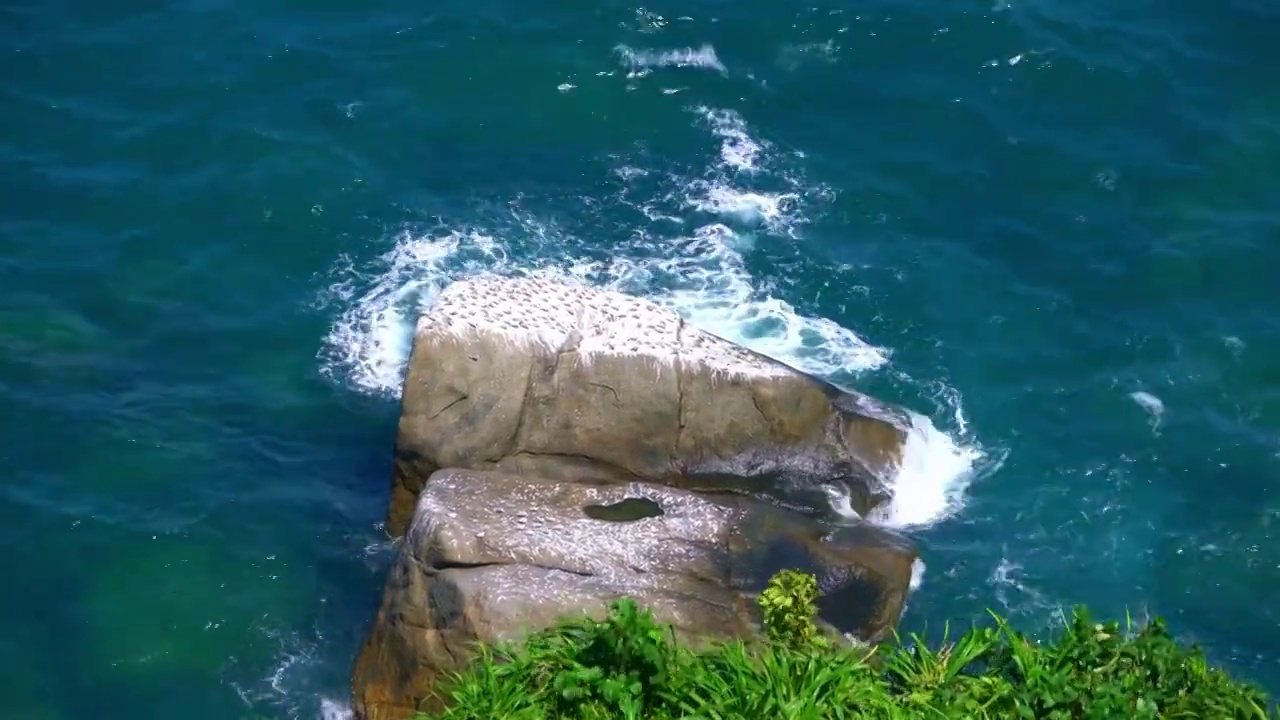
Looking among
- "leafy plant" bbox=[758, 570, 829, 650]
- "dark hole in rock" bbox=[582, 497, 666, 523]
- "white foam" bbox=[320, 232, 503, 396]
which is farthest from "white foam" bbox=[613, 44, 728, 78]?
"leafy plant" bbox=[758, 570, 829, 650]

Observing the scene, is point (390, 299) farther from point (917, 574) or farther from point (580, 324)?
point (917, 574)

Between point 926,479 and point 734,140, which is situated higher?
point 734,140

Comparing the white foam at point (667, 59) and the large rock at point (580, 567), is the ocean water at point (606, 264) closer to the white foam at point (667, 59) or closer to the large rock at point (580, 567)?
the white foam at point (667, 59)

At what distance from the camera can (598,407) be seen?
18.3 metres

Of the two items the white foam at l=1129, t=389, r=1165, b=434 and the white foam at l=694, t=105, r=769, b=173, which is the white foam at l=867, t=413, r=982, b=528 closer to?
the white foam at l=1129, t=389, r=1165, b=434

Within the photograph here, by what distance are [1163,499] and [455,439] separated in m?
9.53

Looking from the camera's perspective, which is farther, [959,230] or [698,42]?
[698,42]

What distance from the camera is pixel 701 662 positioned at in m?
13.9

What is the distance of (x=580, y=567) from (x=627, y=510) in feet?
3.98

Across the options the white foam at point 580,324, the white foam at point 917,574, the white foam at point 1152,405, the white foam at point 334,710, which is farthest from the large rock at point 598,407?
the white foam at point 1152,405

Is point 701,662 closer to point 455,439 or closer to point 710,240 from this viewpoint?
point 455,439

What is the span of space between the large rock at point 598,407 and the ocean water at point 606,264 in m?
1.91

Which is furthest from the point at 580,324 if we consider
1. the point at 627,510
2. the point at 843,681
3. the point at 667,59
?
the point at 667,59

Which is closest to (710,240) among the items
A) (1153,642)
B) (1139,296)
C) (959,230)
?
(959,230)
